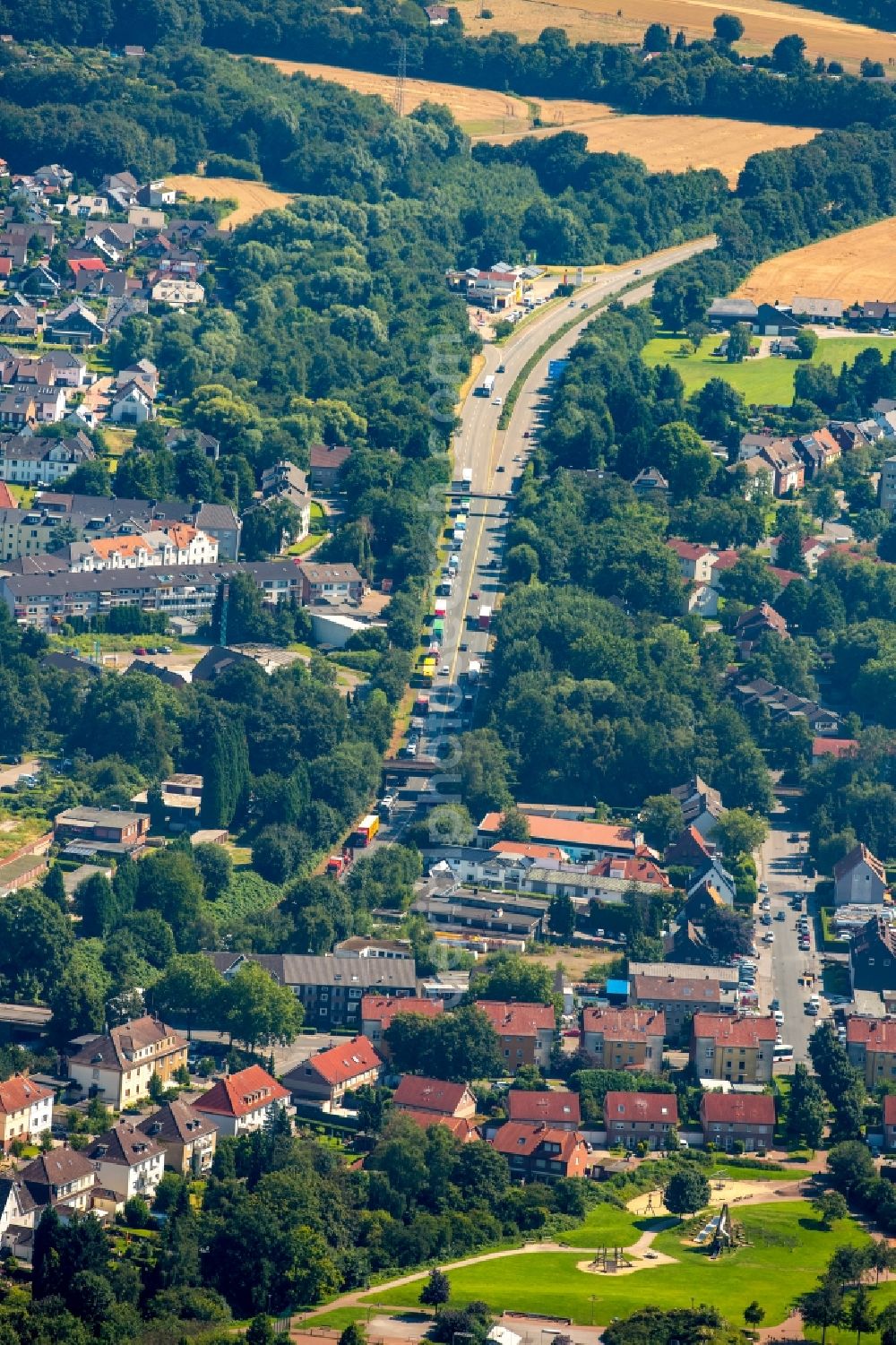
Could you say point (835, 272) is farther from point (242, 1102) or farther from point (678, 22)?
point (242, 1102)

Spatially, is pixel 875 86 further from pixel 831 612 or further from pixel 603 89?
pixel 831 612

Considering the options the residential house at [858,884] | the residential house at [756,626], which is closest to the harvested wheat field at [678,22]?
the residential house at [756,626]

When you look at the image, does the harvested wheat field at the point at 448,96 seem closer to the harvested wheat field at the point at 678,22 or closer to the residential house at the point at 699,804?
the harvested wheat field at the point at 678,22

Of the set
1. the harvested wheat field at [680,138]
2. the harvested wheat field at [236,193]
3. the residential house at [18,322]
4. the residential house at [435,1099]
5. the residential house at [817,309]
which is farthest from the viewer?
the harvested wheat field at [680,138]

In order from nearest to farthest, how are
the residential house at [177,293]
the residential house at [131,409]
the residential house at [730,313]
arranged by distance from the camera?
the residential house at [131,409]
the residential house at [177,293]
the residential house at [730,313]

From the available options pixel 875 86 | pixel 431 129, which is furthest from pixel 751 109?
pixel 431 129
